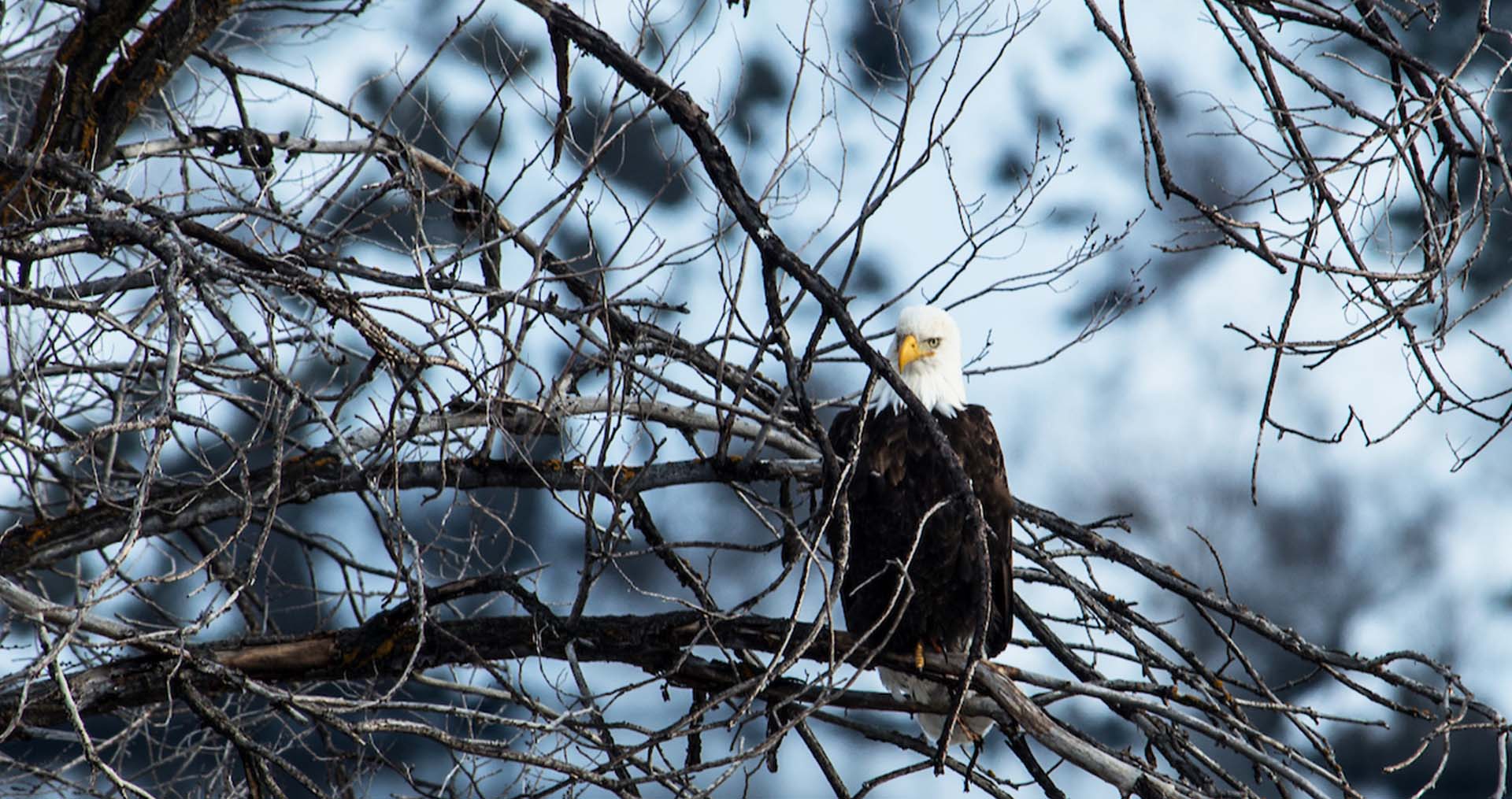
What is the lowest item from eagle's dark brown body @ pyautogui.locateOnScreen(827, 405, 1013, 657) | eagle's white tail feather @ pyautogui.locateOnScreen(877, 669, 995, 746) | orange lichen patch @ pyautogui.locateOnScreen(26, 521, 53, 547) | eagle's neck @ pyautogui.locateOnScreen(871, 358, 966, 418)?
orange lichen patch @ pyautogui.locateOnScreen(26, 521, 53, 547)

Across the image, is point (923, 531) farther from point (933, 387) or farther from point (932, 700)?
point (932, 700)

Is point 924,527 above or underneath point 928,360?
underneath

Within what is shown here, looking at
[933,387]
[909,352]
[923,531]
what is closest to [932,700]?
[923,531]

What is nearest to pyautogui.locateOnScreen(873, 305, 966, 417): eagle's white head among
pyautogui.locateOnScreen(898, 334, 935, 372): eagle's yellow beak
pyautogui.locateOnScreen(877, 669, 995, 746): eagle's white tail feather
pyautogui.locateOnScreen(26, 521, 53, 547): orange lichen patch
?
pyautogui.locateOnScreen(898, 334, 935, 372): eagle's yellow beak

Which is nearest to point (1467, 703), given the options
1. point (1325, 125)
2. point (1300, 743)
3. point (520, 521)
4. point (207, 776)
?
point (1325, 125)

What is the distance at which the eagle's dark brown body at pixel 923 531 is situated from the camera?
334 cm

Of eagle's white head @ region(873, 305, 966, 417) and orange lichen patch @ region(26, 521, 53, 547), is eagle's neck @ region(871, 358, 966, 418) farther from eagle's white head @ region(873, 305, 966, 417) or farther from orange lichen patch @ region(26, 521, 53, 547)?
orange lichen patch @ region(26, 521, 53, 547)

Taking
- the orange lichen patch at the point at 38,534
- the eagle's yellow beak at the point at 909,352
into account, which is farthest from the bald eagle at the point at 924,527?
the orange lichen patch at the point at 38,534

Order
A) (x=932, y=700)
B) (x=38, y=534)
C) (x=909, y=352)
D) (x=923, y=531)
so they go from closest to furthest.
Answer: (x=38, y=534), (x=923, y=531), (x=909, y=352), (x=932, y=700)

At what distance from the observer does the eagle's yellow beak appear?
3.61m

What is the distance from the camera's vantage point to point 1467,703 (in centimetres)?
283

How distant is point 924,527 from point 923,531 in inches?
2.2

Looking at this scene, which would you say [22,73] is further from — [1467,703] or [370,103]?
[1467,703]

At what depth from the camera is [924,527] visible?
329 cm
